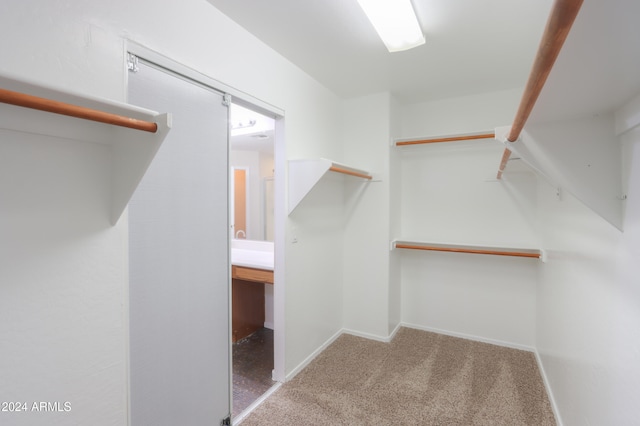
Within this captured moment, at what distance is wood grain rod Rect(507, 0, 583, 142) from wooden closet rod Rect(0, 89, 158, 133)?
1014 mm

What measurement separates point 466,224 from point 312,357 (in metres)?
2.03

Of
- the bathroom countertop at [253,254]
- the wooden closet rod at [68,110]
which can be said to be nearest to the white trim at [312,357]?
the bathroom countertop at [253,254]

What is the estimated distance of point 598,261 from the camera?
1369mm

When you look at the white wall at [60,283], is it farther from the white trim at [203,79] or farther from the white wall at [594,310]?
the white wall at [594,310]

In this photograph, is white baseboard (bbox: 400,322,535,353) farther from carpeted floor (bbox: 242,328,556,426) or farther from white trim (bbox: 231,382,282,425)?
white trim (bbox: 231,382,282,425)

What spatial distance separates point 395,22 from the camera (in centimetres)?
182

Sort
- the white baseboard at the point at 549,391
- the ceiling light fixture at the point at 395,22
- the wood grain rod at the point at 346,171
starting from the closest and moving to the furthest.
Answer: the ceiling light fixture at the point at 395,22 → the white baseboard at the point at 549,391 → the wood grain rod at the point at 346,171

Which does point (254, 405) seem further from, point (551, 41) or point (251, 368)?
point (551, 41)

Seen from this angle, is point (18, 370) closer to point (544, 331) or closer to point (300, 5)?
point (300, 5)

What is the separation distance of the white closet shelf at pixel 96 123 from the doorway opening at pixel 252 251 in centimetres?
145

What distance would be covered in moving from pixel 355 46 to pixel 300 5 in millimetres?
575

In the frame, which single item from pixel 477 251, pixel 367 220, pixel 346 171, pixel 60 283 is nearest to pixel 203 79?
pixel 60 283

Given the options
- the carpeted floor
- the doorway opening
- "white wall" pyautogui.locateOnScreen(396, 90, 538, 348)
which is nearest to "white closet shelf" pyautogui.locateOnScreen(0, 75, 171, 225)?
the doorway opening

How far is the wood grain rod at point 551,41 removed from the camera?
0.47 m
